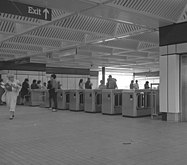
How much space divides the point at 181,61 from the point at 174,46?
585mm

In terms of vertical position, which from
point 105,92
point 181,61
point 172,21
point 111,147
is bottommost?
point 111,147

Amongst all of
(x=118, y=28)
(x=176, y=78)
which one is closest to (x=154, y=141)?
(x=176, y=78)

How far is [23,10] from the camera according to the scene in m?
6.59

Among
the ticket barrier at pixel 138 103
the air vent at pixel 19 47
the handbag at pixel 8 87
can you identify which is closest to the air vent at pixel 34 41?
the air vent at pixel 19 47

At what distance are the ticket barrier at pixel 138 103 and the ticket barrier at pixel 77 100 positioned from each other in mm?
3166

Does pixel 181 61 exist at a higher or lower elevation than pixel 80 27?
lower

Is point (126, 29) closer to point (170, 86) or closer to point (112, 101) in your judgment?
point (112, 101)

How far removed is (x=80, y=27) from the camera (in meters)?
10.9

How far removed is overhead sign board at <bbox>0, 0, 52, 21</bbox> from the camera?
6.21m

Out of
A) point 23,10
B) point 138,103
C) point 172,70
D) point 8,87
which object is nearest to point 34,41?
point 8,87

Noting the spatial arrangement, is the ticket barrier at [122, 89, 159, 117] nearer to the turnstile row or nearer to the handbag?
the turnstile row

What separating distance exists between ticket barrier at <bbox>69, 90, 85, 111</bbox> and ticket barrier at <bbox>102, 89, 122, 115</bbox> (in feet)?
6.02

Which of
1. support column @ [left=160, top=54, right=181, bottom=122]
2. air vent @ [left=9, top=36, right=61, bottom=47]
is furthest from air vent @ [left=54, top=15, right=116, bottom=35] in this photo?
air vent @ [left=9, top=36, right=61, bottom=47]

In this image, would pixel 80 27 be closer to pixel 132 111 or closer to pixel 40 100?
pixel 132 111
